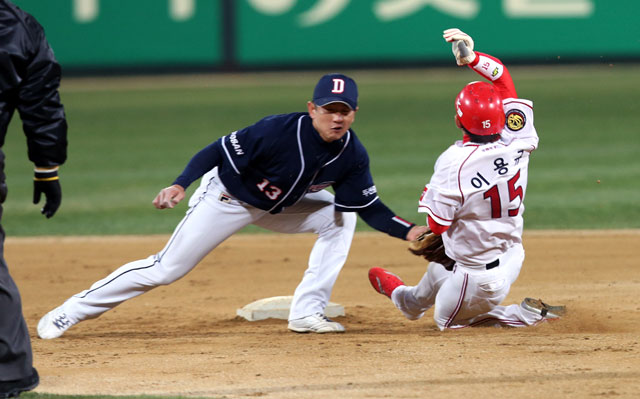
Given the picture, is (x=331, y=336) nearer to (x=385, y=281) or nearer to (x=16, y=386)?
(x=385, y=281)

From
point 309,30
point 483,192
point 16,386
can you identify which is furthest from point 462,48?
point 309,30

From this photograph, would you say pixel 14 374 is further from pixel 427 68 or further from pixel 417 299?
pixel 427 68

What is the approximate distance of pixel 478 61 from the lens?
514 cm

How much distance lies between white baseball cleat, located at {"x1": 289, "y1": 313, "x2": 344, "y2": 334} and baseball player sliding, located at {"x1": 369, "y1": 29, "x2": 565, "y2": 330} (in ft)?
1.79

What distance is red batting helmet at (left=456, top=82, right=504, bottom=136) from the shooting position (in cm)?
480

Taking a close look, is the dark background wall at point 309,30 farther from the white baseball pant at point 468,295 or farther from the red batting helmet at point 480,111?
the red batting helmet at point 480,111

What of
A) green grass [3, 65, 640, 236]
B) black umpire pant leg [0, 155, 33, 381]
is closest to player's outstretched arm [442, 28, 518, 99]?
black umpire pant leg [0, 155, 33, 381]

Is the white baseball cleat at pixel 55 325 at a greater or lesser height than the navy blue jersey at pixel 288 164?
lesser

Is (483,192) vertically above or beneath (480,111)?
beneath

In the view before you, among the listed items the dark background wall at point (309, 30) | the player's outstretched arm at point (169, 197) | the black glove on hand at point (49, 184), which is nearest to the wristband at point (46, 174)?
the black glove on hand at point (49, 184)

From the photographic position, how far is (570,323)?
5473 millimetres

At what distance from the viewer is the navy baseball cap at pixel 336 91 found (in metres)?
4.98

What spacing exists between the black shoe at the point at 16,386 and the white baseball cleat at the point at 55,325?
4.34 feet

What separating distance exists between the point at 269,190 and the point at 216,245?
0.43 m
